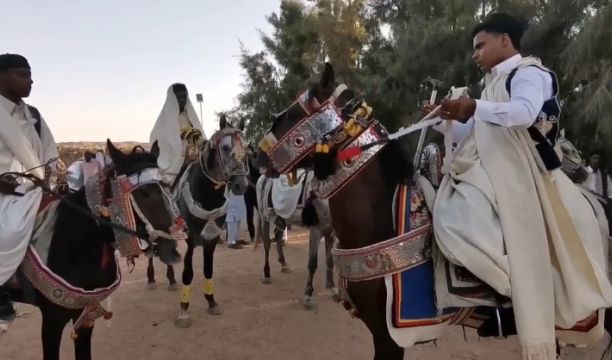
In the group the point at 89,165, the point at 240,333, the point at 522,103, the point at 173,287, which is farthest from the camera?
the point at 89,165

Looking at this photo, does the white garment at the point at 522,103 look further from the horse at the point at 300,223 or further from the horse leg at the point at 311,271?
the horse leg at the point at 311,271

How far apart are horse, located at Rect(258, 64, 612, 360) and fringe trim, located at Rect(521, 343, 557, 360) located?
26 cm

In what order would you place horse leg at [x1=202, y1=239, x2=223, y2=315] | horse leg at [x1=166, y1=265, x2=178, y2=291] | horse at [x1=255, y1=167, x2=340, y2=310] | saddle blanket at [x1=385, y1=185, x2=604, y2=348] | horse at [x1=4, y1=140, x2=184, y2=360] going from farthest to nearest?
horse leg at [x1=166, y1=265, x2=178, y2=291] < horse at [x1=255, y1=167, x2=340, y2=310] < horse leg at [x1=202, y1=239, x2=223, y2=315] < horse at [x1=4, y1=140, x2=184, y2=360] < saddle blanket at [x1=385, y1=185, x2=604, y2=348]

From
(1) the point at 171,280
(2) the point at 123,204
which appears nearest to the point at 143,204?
(2) the point at 123,204

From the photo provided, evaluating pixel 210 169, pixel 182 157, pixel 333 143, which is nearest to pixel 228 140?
pixel 210 169

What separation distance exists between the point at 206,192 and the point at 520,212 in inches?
161

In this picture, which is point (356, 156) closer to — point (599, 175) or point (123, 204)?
point (123, 204)

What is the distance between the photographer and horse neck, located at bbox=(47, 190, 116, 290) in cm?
321

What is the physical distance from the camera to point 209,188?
18.8 ft

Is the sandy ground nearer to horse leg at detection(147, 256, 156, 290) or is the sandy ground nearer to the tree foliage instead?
horse leg at detection(147, 256, 156, 290)

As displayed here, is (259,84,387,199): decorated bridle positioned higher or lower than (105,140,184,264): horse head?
higher

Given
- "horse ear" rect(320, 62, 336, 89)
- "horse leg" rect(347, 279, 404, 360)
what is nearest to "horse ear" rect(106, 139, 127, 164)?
"horse ear" rect(320, 62, 336, 89)

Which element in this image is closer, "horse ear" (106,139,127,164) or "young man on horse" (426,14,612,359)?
"young man on horse" (426,14,612,359)

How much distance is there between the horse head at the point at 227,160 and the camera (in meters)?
5.58
